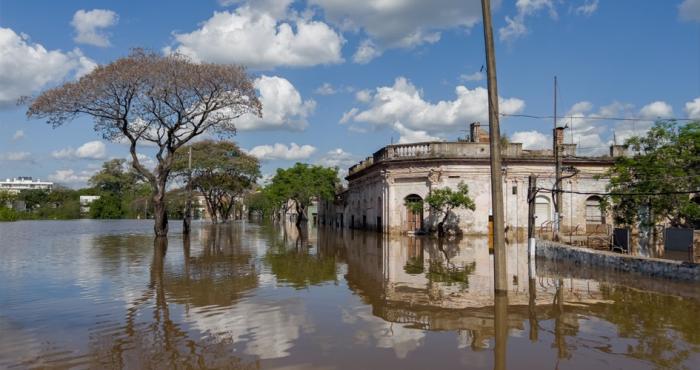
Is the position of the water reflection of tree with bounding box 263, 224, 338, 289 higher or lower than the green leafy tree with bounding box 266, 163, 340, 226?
lower

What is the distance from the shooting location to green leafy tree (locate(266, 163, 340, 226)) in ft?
164

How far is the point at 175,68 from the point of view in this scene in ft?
84.3

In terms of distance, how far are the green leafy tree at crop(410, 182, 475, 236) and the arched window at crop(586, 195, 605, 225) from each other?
308 inches

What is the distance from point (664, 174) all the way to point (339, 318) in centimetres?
1513

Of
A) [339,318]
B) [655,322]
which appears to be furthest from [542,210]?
[339,318]

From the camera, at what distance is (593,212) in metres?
32.2

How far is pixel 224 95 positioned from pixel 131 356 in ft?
74.8

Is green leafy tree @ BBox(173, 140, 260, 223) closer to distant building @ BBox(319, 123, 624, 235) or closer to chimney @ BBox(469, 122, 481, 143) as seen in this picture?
distant building @ BBox(319, 123, 624, 235)

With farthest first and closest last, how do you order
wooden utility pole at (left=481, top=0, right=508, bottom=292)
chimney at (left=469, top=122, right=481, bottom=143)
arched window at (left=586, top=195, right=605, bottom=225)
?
1. chimney at (left=469, top=122, right=481, bottom=143)
2. arched window at (left=586, top=195, right=605, bottom=225)
3. wooden utility pole at (left=481, top=0, right=508, bottom=292)

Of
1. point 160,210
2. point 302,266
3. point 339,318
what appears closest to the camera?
point 339,318

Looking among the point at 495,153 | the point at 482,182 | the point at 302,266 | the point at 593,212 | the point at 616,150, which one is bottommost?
the point at 302,266

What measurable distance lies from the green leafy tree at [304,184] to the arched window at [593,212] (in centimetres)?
2500

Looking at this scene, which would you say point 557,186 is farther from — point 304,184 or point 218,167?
point 218,167

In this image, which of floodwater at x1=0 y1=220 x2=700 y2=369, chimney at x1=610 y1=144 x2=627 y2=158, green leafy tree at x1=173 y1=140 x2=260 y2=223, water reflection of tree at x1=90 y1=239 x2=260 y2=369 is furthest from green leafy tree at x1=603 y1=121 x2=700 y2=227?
green leafy tree at x1=173 y1=140 x2=260 y2=223
